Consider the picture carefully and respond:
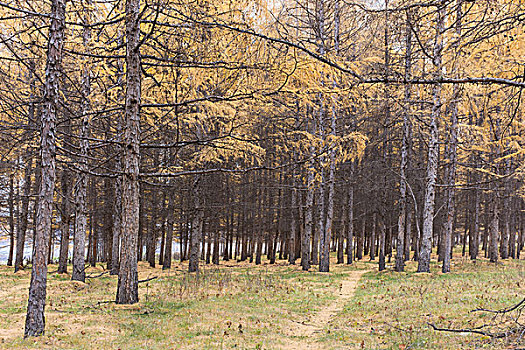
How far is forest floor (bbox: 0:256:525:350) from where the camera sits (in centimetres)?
681

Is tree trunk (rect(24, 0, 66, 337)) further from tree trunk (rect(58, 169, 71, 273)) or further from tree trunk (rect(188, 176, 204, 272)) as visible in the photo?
tree trunk (rect(188, 176, 204, 272))

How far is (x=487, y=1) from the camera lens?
4328 millimetres

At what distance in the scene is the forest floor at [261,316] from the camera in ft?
22.4

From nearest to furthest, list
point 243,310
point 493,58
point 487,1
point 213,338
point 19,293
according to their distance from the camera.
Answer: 1. point 487,1
2. point 493,58
3. point 213,338
4. point 243,310
5. point 19,293

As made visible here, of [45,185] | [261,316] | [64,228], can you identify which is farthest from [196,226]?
[45,185]

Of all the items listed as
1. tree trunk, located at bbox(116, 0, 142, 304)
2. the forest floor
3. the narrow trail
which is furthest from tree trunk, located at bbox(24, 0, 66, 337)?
the narrow trail

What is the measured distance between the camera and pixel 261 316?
9242 mm

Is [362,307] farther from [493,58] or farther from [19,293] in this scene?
[19,293]

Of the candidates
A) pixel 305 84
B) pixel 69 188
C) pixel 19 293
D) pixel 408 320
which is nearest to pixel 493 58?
pixel 305 84

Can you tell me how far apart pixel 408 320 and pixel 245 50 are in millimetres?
6476

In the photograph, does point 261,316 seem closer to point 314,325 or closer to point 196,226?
point 314,325

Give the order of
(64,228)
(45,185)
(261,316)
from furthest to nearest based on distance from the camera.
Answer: (64,228), (261,316), (45,185)

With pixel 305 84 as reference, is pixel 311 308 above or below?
below

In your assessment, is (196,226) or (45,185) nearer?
(45,185)
